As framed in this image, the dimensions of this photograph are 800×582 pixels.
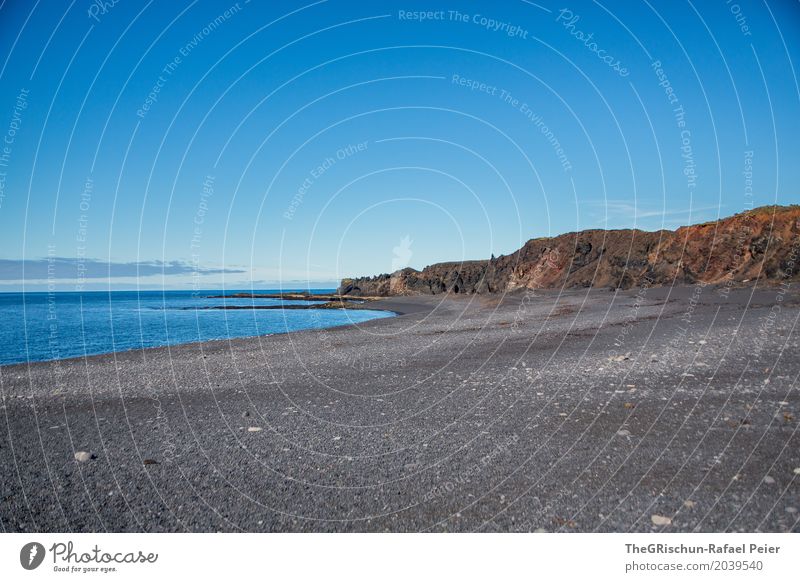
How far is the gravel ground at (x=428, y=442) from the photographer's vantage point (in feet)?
16.4

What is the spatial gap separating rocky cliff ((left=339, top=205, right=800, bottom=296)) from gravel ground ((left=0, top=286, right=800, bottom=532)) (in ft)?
84.2

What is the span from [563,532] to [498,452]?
2.13 meters

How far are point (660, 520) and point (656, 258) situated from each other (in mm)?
47598

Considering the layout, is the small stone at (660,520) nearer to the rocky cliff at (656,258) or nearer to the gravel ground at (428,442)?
the gravel ground at (428,442)

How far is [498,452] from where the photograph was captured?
6656mm

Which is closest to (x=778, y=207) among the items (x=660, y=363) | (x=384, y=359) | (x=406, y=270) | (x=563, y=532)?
(x=660, y=363)

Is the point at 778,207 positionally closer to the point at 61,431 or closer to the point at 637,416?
the point at 637,416

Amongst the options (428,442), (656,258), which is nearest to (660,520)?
(428,442)

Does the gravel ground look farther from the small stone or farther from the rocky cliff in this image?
the rocky cliff

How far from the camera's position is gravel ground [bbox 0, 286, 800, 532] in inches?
197

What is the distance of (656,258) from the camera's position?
1801 inches
